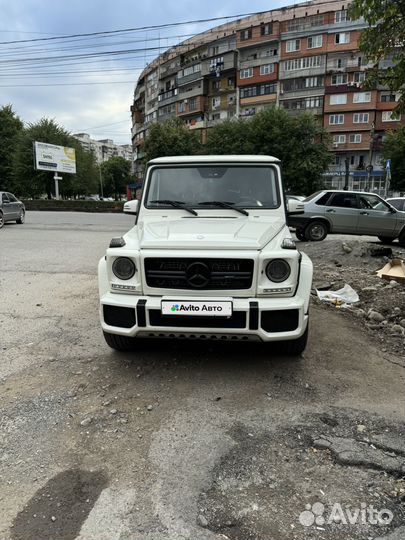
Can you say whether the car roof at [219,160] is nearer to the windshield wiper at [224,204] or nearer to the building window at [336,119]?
the windshield wiper at [224,204]

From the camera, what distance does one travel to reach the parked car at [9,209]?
736 inches

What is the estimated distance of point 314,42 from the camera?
187 feet

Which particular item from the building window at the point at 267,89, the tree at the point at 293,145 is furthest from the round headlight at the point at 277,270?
the building window at the point at 267,89

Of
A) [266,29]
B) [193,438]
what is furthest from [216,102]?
[193,438]

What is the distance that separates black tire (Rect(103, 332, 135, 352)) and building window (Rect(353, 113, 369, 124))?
59370mm

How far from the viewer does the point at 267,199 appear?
5078mm

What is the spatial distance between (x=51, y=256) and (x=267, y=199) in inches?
300

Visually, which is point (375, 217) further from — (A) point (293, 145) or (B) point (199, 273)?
(A) point (293, 145)

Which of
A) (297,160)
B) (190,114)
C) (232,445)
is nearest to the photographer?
(232,445)

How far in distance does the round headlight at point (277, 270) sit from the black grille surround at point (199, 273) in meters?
0.17

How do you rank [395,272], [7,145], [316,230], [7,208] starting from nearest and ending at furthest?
[395,272] < [316,230] < [7,208] < [7,145]

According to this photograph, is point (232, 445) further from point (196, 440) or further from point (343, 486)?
point (343, 486)

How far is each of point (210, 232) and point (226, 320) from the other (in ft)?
2.95

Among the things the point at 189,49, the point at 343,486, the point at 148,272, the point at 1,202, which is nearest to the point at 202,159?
the point at 148,272
